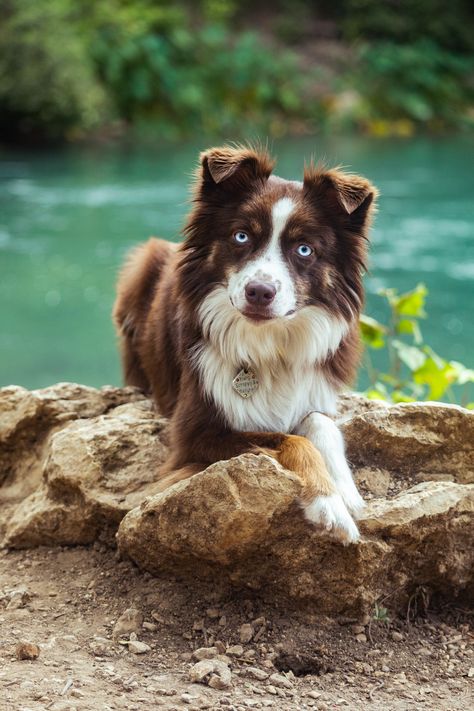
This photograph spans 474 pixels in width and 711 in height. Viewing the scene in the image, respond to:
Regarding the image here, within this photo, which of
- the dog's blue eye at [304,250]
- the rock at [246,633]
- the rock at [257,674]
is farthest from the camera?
the dog's blue eye at [304,250]

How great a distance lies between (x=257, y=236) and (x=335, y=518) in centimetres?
125

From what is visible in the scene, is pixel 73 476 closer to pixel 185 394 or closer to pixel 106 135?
pixel 185 394

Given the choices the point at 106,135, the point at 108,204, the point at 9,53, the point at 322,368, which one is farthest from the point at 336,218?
the point at 106,135

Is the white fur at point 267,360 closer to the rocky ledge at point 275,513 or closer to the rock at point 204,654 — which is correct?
the rocky ledge at point 275,513

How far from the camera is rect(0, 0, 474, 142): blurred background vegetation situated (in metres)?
22.5

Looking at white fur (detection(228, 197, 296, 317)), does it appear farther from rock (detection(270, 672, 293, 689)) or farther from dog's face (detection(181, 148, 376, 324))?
rock (detection(270, 672, 293, 689))

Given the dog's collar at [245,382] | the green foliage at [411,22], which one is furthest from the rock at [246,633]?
the green foliage at [411,22]

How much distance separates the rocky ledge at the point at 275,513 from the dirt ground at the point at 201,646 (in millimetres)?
103

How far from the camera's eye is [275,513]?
3.62 metres

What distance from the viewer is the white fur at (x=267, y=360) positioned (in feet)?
13.7

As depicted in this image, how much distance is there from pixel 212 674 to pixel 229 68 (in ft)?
88.7

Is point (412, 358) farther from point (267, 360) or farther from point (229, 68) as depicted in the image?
point (229, 68)

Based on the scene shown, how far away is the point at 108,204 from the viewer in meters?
16.7

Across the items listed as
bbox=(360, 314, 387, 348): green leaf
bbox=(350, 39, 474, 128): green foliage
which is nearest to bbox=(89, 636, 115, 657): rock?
bbox=(360, 314, 387, 348): green leaf
